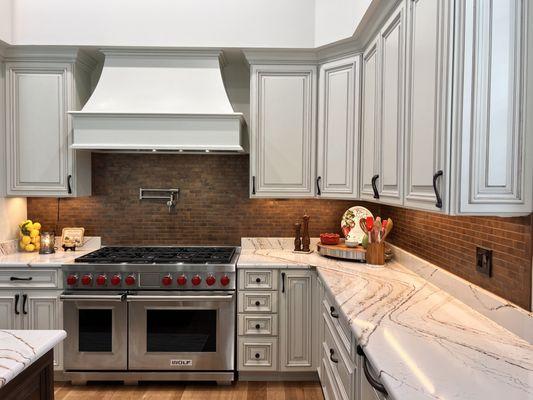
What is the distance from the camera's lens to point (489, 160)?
1378 millimetres

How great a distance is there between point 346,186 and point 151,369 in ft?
6.18

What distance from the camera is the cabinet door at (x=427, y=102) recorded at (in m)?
1.44

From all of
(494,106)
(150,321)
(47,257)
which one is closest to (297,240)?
(150,321)

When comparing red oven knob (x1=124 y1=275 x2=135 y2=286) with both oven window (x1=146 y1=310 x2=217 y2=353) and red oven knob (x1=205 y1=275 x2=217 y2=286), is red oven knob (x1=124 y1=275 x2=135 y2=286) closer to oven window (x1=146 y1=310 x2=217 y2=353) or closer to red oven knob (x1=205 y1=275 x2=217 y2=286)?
oven window (x1=146 y1=310 x2=217 y2=353)

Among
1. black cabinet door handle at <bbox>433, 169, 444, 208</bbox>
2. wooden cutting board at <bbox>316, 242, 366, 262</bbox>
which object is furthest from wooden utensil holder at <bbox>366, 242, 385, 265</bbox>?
black cabinet door handle at <bbox>433, 169, 444, 208</bbox>

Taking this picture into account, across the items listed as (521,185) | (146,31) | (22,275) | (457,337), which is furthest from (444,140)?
(22,275)

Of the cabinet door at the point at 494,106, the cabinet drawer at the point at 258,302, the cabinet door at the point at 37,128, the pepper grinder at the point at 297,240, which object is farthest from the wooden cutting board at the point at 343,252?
the cabinet door at the point at 37,128

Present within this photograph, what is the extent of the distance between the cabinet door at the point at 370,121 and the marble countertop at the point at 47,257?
215 centimetres

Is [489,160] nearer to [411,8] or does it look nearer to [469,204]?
[469,204]

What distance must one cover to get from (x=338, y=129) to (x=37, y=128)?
2.24 meters

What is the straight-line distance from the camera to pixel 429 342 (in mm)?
1395

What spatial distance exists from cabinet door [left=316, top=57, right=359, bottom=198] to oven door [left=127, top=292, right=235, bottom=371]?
1.09 m

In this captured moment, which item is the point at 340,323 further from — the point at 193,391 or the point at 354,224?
the point at 193,391

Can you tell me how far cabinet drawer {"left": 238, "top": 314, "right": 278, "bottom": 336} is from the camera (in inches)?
111
